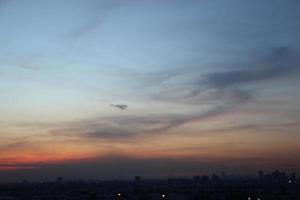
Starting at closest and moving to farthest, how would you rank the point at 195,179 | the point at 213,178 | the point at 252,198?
the point at 252,198, the point at 213,178, the point at 195,179

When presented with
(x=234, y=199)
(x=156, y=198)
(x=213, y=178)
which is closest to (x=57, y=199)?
(x=156, y=198)

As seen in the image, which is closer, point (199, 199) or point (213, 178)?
point (199, 199)

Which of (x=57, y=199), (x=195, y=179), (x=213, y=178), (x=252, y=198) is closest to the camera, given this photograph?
(x=252, y=198)

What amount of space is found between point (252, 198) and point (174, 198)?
9.33 meters

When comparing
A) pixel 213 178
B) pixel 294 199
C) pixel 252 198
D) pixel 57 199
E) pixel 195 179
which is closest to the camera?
pixel 294 199

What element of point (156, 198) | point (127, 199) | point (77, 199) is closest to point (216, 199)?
point (156, 198)

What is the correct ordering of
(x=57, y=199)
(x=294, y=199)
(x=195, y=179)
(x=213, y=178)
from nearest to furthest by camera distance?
(x=294, y=199), (x=57, y=199), (x=213, y=178), (x=195, y=179)

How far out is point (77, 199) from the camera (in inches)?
2466

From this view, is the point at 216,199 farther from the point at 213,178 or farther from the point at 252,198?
the point at 213,178

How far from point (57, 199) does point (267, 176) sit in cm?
13281

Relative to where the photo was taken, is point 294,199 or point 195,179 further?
point 195,179

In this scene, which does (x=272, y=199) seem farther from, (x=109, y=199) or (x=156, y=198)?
(x=109, y=199)

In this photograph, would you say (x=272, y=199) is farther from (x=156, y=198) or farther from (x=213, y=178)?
(x=213, y=178)

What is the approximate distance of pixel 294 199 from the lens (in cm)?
5466
